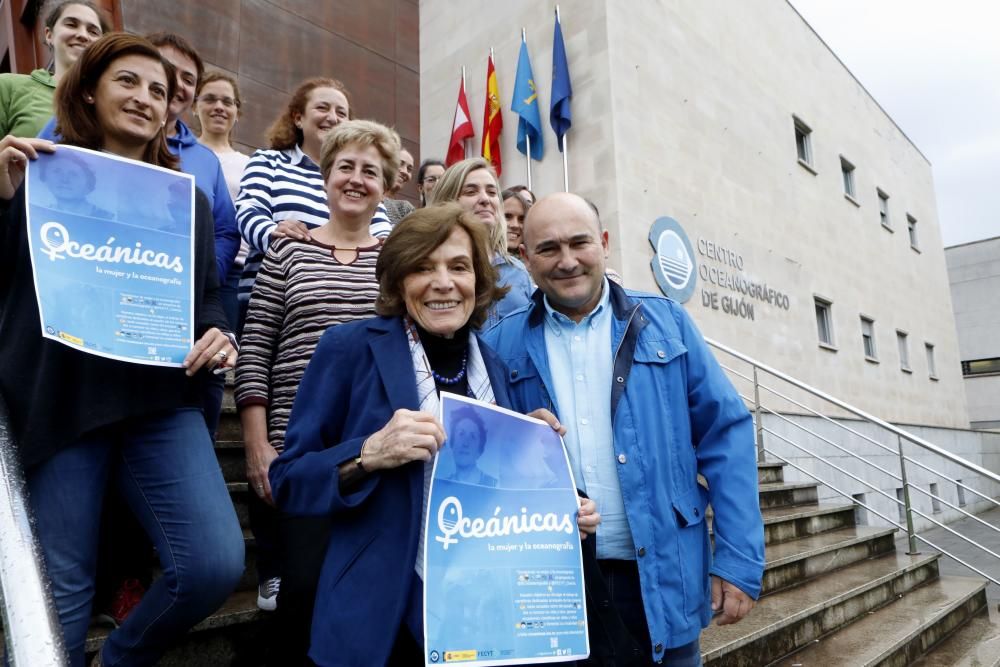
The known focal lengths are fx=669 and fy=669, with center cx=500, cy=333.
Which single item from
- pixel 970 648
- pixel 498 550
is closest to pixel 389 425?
pixel 498 550

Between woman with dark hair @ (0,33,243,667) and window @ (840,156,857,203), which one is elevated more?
window @ (840,156,857,203)

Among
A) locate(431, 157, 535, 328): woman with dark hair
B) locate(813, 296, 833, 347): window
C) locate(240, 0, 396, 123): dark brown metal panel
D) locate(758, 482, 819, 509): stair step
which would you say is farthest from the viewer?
locate(813, 296, 833, 347): window

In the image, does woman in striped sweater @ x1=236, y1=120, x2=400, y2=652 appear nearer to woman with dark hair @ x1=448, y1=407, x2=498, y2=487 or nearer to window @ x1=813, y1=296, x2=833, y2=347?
woman with dark hair @ x1=448, y1=407, x2=498, y2=487

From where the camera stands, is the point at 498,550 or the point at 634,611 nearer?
the point at 498,550

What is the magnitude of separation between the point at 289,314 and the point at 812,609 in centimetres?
332

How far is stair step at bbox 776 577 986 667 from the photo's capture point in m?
3.50

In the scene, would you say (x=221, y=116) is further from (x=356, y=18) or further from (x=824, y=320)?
(x=824, y=320)

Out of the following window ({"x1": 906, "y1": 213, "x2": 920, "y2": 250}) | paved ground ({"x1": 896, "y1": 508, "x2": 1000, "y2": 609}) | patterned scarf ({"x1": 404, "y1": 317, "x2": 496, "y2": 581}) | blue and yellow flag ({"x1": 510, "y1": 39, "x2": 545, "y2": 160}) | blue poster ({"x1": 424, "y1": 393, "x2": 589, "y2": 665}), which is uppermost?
window ({"x1": 906, "y1": 213, "x2": 920, "y2": 250})

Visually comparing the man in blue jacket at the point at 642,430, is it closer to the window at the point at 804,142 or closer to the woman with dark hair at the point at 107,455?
the woman with dark hair at the point at 107,455

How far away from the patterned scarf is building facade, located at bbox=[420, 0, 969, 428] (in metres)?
6.93

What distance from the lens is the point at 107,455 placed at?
1.58m

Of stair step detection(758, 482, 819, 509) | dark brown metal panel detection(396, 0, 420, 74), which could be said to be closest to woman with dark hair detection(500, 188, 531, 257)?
stair step detection(758, 482, 819, 509)

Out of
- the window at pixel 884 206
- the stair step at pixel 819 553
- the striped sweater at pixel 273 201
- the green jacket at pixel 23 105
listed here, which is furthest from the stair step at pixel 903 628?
the window at pixel 884 206

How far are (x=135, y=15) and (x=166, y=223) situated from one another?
6649 millimetres
